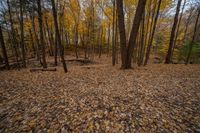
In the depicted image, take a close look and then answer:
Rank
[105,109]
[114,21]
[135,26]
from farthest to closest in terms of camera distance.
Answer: [114,21] < [135,26] < [105,109]

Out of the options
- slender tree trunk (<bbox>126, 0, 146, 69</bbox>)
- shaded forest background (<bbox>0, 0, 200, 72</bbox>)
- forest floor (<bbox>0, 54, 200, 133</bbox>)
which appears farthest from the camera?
shaded forest background (<bbox>0, 0, 200, 72</bbox>)

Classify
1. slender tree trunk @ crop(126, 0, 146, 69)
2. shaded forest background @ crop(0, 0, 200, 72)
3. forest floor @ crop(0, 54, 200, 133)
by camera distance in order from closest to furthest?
forest floor @ crop(0, 54, 200, 133) < slender tree trunk @ crop(126, 0, 146, 69) < shaded forest background @ crop(0, 0, 200, 72)

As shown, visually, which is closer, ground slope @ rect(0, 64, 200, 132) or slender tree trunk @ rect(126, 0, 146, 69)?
ground slope @ rect(0, 64, 200, 132)

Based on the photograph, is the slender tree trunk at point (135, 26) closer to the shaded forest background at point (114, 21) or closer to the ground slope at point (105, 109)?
the shaded forest background at point (114, 21)

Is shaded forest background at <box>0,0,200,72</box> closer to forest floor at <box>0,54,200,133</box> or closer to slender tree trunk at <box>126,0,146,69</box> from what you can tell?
slender tree trunk at <box>126,0,146,69</box>

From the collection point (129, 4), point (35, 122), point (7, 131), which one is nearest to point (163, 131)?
point (35, 122)

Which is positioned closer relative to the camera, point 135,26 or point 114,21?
point 135,26

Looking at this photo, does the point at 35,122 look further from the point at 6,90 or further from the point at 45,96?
the point at 6,90

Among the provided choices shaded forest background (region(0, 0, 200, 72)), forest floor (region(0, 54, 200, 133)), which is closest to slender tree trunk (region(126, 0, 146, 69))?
shaded forest background (region(0, 0, 200, 72))

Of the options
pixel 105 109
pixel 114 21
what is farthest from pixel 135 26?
pixel 105 109

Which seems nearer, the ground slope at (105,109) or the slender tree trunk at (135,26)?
the ground slope at (105,109)

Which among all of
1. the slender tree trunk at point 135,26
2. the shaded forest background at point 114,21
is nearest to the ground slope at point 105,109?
the slender tree trunk at point 135,26

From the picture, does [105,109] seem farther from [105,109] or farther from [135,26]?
[135,26]

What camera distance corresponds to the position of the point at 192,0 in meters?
13.2
